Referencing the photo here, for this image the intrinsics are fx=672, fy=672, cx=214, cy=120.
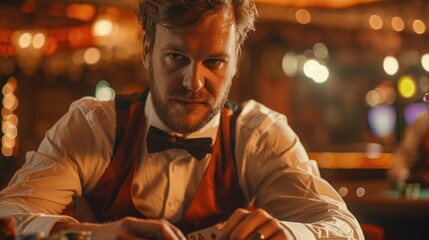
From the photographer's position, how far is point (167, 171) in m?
2.24

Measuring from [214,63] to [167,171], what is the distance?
45 cm

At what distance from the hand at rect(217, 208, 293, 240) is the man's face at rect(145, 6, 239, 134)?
1.49 ft

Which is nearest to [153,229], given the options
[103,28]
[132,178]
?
[132,178]

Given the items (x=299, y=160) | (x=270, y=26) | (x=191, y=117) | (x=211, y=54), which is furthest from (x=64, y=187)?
(x=270, y=26)

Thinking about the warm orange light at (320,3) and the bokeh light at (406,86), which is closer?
the warm orange light at (320,3)

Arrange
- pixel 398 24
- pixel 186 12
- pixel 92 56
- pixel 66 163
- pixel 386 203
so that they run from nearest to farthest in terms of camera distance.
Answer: pixel 186 12 → pixel 66 163 → pixel 386 203 → pixel 398 24 → pixel 92 56

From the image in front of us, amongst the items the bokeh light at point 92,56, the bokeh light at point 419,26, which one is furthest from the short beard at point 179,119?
the bokeh light at point 419,26

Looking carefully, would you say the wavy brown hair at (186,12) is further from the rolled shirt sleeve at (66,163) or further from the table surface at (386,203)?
the table surface at (386,203)

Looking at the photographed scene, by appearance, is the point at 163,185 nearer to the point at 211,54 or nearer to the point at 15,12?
the point at 211,54

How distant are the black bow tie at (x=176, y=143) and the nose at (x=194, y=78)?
0.29 m

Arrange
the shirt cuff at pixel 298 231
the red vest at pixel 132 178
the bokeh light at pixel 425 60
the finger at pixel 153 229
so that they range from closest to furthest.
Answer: the finger at pixel 153 229
the shirt cuff at pixel 298 231
the red vest at pixel 132 178
the bokeh light at pixel 425 60

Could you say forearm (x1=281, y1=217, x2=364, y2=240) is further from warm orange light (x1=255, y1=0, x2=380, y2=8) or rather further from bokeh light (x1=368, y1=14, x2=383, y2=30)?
bokeh light (x1=368, y1=14, x2=383, y2=30)

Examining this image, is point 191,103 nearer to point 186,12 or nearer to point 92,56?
point 186,12

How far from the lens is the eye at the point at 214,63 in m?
1.99
